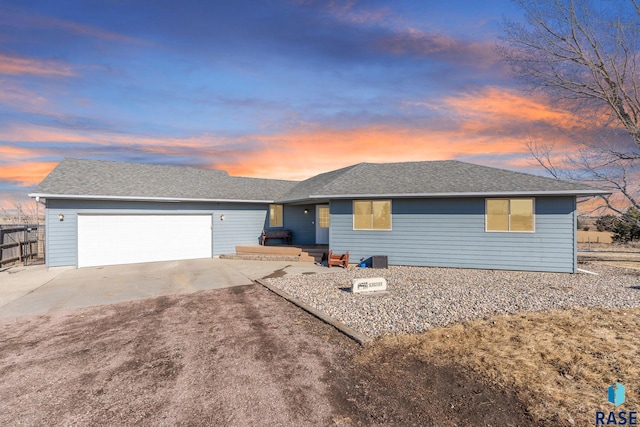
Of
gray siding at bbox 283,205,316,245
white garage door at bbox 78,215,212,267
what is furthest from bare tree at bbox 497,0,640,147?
white garage door at bbox 78,215,212,267

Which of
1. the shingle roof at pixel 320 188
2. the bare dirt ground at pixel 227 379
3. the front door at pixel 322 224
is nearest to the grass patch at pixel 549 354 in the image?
the bare dirt ground at pixel 227 379

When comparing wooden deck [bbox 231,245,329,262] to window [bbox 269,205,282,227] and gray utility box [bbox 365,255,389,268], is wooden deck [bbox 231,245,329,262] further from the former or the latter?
gray utility box [bbox 365,255,389,268]

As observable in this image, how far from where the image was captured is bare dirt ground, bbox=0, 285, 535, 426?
119 inches

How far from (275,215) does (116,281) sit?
8574 mm

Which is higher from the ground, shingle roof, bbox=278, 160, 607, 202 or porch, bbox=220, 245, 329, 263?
shingle roof, bbox=278, 160, 607, 202

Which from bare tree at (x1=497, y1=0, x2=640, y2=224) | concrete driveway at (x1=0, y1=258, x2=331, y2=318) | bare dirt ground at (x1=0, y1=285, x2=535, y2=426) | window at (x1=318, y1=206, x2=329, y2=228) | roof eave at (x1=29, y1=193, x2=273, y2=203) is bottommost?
concrete driveway at (x1=0, y1=258, x2=331, y2=318)

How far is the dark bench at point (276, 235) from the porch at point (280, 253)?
30.1 inches

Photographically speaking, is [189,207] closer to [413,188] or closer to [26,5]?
[26,5]

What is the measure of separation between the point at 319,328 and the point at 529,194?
362 inches

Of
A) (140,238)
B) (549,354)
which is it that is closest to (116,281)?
(140,238)

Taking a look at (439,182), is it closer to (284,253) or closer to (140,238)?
(284,253)

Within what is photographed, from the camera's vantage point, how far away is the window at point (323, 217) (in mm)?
15543

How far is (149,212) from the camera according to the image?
13.4m

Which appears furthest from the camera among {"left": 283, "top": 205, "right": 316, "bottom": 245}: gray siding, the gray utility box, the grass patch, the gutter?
{"left": 283, "top": 205, "right": 316, "bottom": 245}: gray siding
